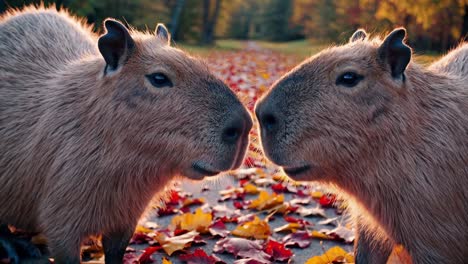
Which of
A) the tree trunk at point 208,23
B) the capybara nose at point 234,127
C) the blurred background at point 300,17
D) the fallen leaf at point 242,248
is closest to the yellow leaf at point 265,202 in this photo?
the fallen leaf at point 242,248

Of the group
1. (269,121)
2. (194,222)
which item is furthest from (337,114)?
(194,222)

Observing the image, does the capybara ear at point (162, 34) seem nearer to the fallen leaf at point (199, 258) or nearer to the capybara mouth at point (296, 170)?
the capybara mouth at point (296, 170)

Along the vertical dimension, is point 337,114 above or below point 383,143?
above

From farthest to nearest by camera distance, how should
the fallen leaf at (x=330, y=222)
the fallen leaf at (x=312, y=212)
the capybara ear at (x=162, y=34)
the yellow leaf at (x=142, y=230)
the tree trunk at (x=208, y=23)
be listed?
the tree trunk at (x=208, y=23), the fallen leaf at (x=312, y=212), the fallen leaf at (x=330, y=222), the yellow leaf at (x=142, y=230), the capybara ear at (x=162, y=34)

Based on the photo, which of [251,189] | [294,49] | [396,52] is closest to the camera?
[396,52]

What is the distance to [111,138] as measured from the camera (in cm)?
246

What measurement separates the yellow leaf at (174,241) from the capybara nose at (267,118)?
1.16m

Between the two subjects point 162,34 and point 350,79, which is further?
point 162,34

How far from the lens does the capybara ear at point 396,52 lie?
7.39 ft

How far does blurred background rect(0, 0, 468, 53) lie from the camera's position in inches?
603

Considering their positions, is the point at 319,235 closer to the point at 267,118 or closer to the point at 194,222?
the point at 194,222

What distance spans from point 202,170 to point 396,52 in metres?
1.05

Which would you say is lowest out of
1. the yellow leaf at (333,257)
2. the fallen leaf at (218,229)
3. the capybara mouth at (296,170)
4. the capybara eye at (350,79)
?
the fallen leaf at (218,229)

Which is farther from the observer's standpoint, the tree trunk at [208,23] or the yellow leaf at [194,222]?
the tree trunk at [208,23]
